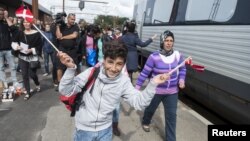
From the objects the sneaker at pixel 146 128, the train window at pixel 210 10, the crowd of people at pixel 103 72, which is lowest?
the sneaker at pixel 146 128

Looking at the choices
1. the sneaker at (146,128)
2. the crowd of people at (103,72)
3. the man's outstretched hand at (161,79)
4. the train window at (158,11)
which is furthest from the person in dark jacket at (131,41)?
the man's outstretched hand at (161,79)

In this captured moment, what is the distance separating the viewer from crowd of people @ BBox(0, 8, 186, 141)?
2.53 m

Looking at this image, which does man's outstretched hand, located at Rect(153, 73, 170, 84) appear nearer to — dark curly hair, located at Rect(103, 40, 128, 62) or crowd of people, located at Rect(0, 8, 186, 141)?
crowd of people, located at Rect(0, 8, 186, 141)

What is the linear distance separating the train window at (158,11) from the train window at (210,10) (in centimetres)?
150

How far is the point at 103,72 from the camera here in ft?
8.66

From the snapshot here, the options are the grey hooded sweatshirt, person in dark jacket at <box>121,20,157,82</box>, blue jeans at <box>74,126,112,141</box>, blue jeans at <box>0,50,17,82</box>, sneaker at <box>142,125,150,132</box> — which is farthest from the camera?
blue jeans at <box>0,50,17,82</box>

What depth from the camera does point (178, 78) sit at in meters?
4.35

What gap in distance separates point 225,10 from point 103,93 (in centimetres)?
310

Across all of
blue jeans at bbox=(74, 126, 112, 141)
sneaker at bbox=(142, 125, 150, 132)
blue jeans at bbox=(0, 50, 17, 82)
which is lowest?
sneaker at bbox=(142, 125, 150, 132)

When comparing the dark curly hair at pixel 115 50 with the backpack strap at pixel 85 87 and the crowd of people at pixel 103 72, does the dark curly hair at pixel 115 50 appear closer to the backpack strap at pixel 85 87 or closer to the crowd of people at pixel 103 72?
the crowd of people at pixel 103 72

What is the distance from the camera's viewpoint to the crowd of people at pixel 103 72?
253 cm

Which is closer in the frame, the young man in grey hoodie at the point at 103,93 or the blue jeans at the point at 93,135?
the young man in grey hoodie at the point at 103,93

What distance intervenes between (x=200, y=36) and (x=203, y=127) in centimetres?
160

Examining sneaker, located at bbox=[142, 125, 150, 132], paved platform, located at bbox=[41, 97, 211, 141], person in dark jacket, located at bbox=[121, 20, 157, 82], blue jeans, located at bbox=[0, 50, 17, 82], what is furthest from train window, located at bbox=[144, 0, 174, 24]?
blue jeans, located at bbox=[0, 50, 17, 82]
